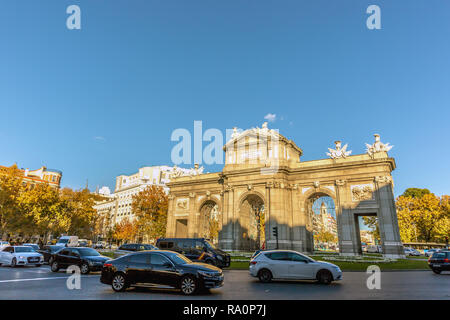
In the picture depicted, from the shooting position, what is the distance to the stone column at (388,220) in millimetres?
29328

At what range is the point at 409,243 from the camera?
2205 inches

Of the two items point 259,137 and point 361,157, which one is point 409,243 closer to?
point 361,157

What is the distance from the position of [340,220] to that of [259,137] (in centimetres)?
1473

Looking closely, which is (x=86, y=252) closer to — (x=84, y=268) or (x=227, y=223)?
(x=84, y=268)

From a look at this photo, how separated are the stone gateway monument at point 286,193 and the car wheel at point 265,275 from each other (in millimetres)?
15187

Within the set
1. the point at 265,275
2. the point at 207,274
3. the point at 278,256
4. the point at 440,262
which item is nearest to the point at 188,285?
the point at 207,274

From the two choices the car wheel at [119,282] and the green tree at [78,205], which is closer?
the car wheel at [119,282]

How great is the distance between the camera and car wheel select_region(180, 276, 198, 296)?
9969 millimetres

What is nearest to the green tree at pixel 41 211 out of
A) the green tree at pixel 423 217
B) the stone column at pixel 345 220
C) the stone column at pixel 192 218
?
the stone column at pixel 192 218

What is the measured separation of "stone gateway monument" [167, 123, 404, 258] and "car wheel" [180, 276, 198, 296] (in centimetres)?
2026

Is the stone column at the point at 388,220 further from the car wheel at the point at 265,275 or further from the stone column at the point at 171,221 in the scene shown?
the stone column at the point at 171,221

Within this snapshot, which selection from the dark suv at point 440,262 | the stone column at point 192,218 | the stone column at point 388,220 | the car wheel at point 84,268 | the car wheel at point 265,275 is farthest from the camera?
the stone column at point 192,218
